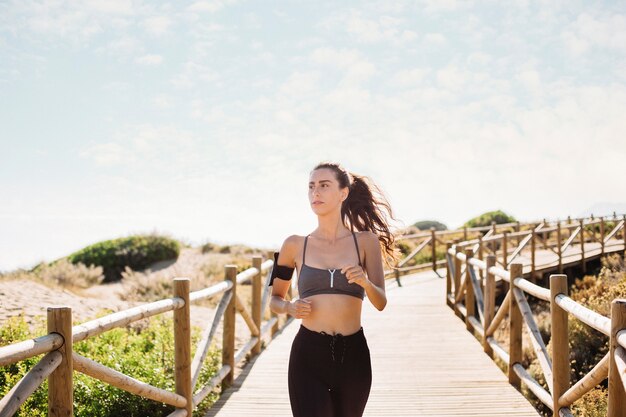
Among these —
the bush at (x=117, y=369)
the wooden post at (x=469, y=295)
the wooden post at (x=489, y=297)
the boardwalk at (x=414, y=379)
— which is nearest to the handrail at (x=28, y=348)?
the bush at (x=117, y=369)

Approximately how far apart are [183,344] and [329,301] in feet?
7.17

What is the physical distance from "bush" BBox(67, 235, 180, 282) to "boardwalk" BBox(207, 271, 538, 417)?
1490 cm

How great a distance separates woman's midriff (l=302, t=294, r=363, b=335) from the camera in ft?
9.99

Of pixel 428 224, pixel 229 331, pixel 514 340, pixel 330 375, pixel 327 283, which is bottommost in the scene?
pixel 428 224

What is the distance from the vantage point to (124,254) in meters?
23.2

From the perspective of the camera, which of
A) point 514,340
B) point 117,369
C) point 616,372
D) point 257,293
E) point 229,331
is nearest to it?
point 616,372

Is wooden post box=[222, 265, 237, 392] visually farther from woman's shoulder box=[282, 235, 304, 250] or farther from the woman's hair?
woman's shoulder box=[282, 235, 304, 250]

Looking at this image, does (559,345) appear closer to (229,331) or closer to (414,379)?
(414,379)

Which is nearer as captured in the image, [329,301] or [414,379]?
[329,301]

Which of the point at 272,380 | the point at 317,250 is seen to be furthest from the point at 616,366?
the point at 272,380

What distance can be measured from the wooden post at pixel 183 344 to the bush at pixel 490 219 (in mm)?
33409

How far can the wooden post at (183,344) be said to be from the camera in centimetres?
480

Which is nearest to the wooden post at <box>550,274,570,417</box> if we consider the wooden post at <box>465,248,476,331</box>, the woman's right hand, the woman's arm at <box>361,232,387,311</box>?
the woman's arm at <box>361,232,387,311</box>

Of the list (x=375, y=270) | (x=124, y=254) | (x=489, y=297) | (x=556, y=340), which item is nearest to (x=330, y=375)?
(x=375, y=270)
